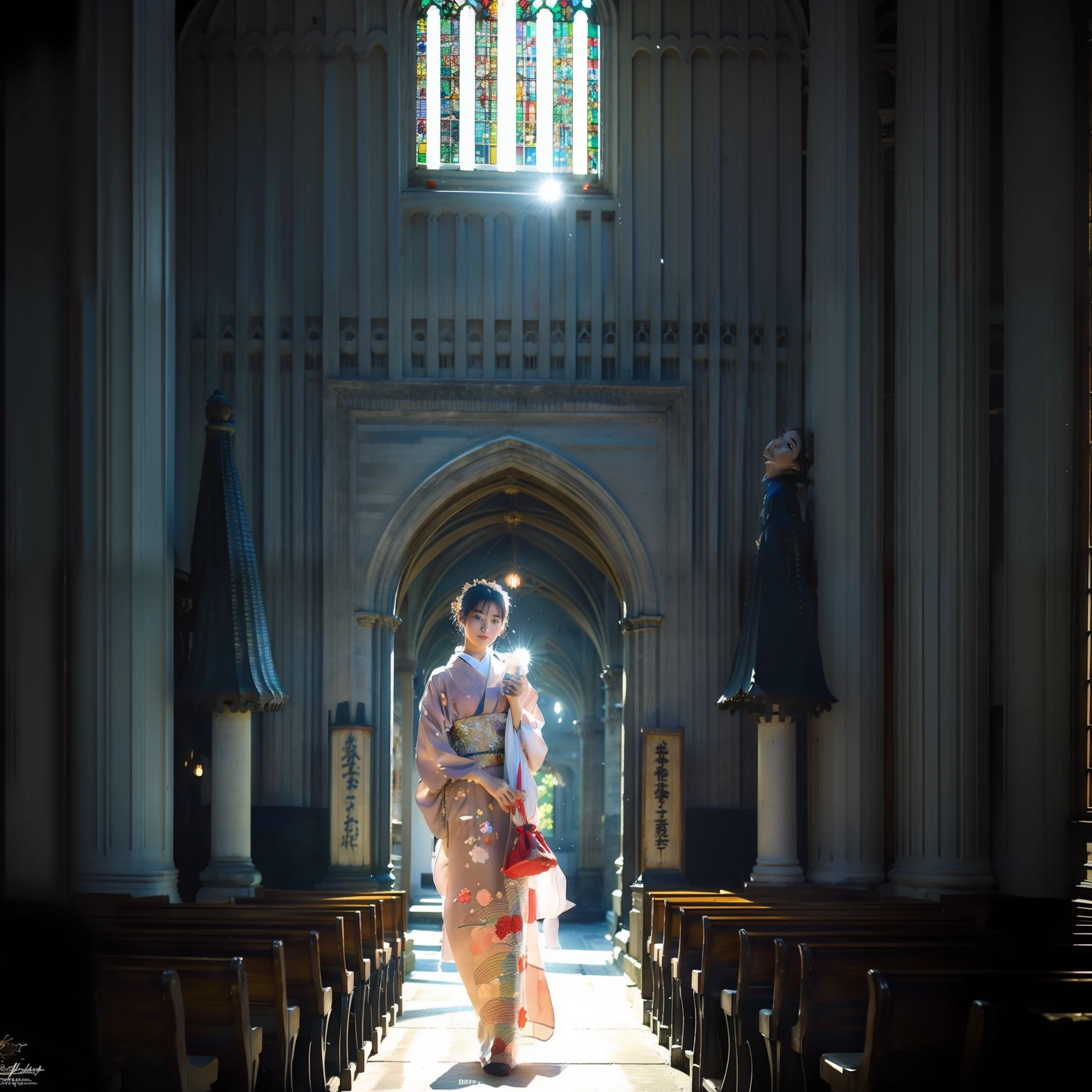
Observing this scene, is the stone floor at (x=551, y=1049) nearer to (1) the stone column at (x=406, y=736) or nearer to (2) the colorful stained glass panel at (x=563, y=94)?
(1) the stone column at (x=406, y=736)

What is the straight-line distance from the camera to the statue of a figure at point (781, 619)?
36.7ft

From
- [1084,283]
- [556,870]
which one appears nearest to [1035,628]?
[1084,283]

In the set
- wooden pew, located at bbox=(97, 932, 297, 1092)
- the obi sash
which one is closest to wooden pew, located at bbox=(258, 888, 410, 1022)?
the obi sash

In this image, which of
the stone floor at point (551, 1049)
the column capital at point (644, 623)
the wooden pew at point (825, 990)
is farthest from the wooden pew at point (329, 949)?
the column capital at point (644, 623)

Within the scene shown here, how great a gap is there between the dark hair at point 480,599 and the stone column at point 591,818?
1925cm

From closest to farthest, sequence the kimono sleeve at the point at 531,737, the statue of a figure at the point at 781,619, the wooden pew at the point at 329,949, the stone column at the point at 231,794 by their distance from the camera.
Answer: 1. the wooden pew at the point at 329,949
2. the kimono sleeve at the point at 531,737
3. the statue of a figure at the point at 781,619
4. the stone column at the point at 231,794

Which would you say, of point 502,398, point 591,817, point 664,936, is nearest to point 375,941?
point 664,936

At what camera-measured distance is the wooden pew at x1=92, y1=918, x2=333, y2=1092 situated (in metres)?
6.06

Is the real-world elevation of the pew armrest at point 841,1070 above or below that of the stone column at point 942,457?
below

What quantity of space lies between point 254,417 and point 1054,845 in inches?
331

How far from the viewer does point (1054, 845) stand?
9.82 meters

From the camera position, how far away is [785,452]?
1173cm

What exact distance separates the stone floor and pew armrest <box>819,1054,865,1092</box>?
5.48ft

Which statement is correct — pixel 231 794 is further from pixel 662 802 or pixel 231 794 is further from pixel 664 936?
pixel 662 802
